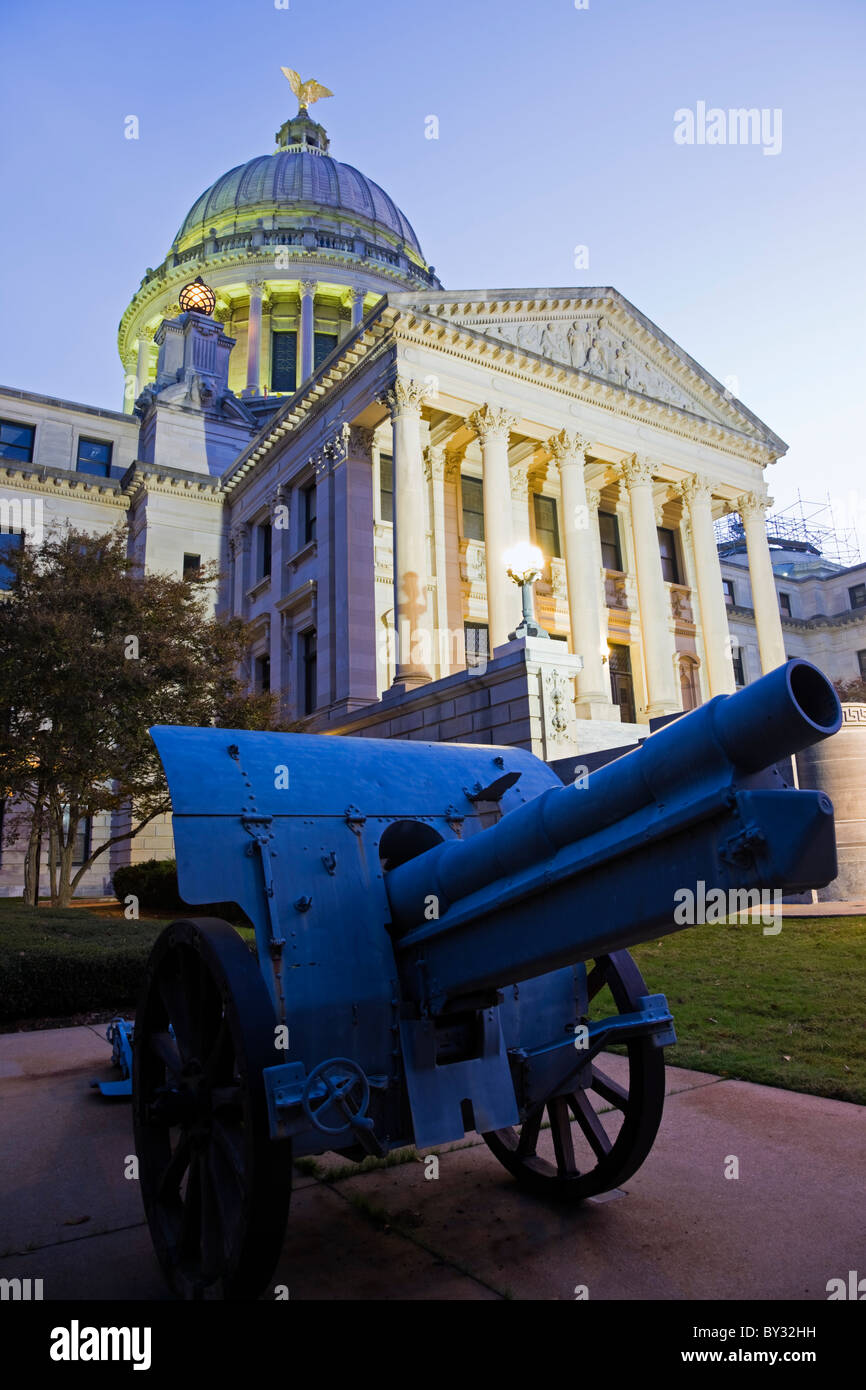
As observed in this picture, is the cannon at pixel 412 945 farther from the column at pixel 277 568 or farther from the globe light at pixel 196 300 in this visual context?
the globe light at pixel 196 300

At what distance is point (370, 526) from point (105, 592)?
10.5 meters

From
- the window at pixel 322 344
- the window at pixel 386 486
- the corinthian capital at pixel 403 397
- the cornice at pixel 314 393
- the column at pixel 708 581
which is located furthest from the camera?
the window at pixel 322 344

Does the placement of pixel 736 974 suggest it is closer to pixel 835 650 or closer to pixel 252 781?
pixel 252 781

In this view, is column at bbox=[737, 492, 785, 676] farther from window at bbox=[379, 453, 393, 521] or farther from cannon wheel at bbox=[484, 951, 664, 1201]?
cannon wheel at bbox=[484, 951, 664, 1201]

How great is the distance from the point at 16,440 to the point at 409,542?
2236 centimetres

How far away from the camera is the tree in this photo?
15.6m

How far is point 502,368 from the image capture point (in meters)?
25.9

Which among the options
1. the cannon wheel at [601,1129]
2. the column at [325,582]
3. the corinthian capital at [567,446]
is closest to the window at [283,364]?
the column at [325,582]

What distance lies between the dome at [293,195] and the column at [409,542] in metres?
39.1

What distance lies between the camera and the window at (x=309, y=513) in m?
28.9

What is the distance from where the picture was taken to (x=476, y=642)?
92.3 feet

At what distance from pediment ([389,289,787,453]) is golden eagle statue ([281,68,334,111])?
51.2m
